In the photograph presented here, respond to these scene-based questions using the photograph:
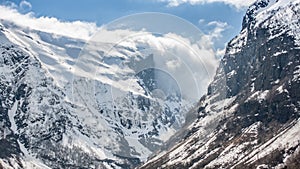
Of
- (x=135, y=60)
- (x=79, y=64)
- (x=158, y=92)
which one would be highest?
(x=135, y=60)

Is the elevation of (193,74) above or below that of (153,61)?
below

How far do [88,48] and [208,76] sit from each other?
50.6 feet

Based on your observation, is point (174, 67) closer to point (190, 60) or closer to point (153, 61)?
point (190, 60)

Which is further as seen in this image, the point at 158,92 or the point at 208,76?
the point at 158,92

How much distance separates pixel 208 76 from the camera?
76125 mm

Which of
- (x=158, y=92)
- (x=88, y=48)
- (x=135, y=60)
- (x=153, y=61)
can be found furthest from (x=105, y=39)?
(x=135, y=60)

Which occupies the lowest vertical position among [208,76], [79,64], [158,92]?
[208,76]

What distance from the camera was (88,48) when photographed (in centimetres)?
7769

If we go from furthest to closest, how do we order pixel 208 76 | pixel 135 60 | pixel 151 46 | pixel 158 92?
pixel 135 60
pixel 158 92
pixel 151 46
pixel 208 76

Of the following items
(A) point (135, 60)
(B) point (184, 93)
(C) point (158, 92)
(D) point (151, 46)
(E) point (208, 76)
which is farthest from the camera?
(A) point (135, 60)

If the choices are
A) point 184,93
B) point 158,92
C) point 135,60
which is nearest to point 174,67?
point 184,93

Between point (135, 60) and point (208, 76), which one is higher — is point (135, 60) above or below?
above

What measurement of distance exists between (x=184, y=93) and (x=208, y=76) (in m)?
5.97

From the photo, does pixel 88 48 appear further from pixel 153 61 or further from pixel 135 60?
pixel 135 60
